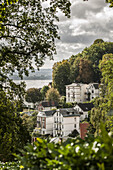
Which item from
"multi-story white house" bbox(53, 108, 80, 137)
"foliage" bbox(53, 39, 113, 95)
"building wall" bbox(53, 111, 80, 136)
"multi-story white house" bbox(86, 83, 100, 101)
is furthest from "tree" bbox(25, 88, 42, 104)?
"building wall" bbox(53, 111, 80, 136)

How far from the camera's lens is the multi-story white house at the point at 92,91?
4934 cm

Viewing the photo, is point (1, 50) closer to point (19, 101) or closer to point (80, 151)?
point (19, 101)

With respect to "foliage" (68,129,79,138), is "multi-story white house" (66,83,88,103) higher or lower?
higher

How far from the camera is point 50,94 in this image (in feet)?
166

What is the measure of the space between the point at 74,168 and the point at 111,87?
32.3 ft

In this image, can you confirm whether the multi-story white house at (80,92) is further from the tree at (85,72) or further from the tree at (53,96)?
the tree at (85,72)

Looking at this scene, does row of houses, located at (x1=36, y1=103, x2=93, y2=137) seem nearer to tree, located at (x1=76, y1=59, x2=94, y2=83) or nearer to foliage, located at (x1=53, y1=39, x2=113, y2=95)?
foliage, located at (x1=53, y1=39, x2=113, y2=95)

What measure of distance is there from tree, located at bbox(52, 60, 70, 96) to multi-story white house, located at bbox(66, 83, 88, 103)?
3785 millimetres

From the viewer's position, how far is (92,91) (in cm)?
4994

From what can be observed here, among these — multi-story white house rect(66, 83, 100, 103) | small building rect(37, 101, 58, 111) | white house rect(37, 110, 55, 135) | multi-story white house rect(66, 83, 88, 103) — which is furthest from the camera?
multi-story white house rect(66, 83, 88, 103)

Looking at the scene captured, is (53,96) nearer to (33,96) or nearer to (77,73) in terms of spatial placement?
(33,96)

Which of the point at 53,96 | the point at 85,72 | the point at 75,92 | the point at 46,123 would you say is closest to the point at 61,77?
the point at 85,72

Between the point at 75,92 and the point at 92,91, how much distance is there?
3.56 m

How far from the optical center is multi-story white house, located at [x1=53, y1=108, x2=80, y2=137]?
32906 millimetres
